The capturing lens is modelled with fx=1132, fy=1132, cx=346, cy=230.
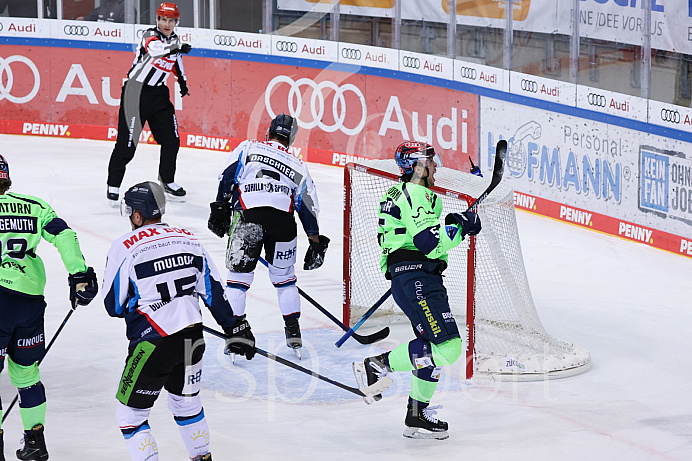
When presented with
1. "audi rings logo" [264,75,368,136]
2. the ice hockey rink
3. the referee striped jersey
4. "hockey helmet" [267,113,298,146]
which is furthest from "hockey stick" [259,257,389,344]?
"audi rings logo" [264,75,368,136]

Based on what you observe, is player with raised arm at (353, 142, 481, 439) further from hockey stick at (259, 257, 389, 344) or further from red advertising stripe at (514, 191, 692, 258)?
red advertising stripe at (514, 191, 692, 258)

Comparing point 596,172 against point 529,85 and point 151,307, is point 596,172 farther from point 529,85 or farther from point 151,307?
point 151,307

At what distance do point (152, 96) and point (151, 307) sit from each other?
19.6ft

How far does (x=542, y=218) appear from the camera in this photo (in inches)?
402

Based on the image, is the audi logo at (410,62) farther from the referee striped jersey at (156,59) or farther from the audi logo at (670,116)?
the audi logo at (670,116)

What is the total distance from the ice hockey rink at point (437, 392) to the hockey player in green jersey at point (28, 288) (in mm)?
281

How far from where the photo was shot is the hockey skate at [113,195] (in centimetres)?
1016

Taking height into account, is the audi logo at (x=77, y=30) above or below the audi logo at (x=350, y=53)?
above

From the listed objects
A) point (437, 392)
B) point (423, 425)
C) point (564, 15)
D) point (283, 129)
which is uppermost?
point (564, 15)

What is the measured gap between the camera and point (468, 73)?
10906mm

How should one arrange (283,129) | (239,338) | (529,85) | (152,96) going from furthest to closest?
(529,85) → (152,96) → (283,129) → (239,338)

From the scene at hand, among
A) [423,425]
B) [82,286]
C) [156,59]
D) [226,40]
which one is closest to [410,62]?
[226,40]

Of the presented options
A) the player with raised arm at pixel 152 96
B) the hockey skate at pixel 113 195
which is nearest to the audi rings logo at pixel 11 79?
the player with raised arm at pixel 152 96

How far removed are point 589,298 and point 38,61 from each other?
Result: 7.85m
